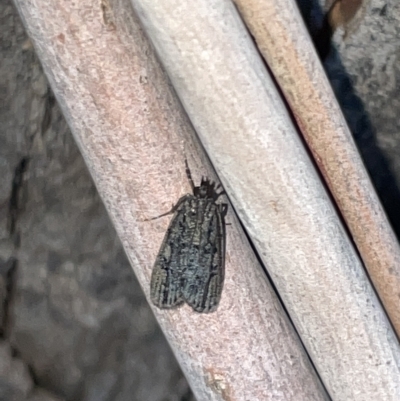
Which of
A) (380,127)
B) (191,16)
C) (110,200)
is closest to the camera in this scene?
(191,16)

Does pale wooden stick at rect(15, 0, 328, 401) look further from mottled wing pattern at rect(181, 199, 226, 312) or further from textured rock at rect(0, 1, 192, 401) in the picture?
textured rock at rect(0, 1, 192, 401)

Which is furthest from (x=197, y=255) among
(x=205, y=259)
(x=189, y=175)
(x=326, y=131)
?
(x=326, y=131)

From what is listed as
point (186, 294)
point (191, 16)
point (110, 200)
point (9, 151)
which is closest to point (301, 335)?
point (186, 294)

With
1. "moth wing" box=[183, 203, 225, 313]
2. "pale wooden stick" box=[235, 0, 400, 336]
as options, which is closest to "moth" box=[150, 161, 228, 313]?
"moth wing" box=[183, 203, 225, 313]

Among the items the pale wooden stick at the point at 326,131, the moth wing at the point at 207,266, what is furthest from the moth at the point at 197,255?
the pale wooden stick at the point at 326,131

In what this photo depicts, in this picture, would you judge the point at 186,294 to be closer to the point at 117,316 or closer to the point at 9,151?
the point at 117,316
